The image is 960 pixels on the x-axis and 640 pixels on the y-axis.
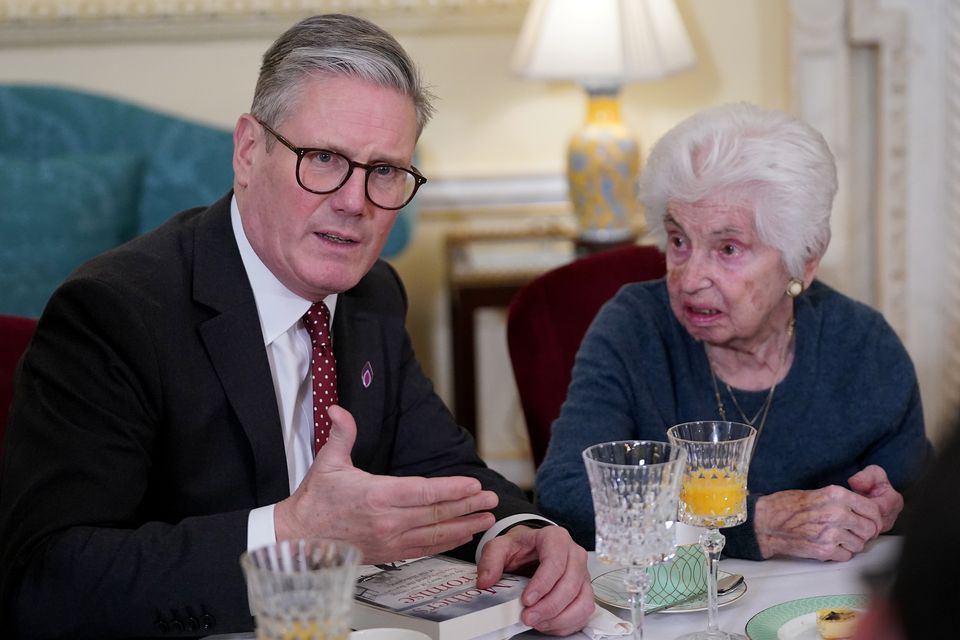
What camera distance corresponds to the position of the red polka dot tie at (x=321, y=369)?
6.20ft

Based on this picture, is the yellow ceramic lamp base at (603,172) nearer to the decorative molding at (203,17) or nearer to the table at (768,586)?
the decorative molding at (203,17)

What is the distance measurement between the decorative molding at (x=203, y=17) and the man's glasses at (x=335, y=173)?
7.60ft

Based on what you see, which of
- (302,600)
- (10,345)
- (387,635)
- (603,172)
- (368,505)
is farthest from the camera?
(603,172)

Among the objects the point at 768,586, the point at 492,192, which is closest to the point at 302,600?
the point at 768,586

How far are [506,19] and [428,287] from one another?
95 centimetres

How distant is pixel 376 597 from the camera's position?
1.46m

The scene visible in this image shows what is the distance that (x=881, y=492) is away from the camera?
6.17 feet

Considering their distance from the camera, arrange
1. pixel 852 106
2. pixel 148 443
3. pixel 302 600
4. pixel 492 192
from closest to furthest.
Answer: pixel 302 600 → pixel 148 443 → pixel 852 106 → pixel 492 192

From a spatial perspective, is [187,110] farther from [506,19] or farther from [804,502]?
[804,502]

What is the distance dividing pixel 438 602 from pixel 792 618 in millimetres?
427

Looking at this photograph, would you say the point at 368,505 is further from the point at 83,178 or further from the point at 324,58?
the point at 83,178

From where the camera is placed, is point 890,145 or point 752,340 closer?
point 752,340

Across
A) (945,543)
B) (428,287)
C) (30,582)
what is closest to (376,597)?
(30,582)

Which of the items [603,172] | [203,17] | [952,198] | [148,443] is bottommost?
[148,443]
